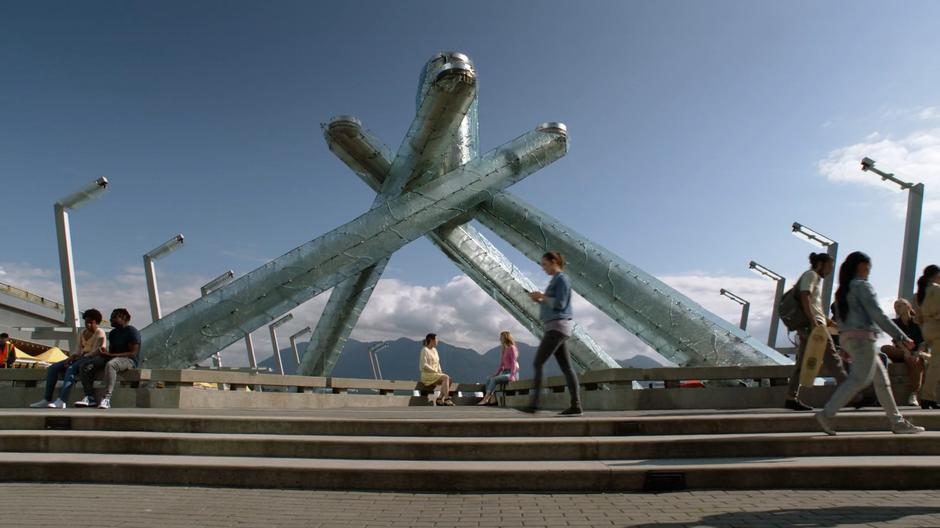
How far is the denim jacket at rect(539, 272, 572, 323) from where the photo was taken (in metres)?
A: 6.75

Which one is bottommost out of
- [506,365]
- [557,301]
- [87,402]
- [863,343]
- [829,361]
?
[829,361]

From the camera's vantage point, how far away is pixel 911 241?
13336mm

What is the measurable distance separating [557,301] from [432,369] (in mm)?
7577

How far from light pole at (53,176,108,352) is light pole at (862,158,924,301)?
18.0 meters

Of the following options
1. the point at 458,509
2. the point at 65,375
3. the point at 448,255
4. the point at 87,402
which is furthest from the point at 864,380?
the point at 448,255

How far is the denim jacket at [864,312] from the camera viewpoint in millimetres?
5105

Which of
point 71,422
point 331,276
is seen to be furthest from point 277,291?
point 71,422

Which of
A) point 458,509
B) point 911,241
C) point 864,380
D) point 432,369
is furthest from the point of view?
point 432,369

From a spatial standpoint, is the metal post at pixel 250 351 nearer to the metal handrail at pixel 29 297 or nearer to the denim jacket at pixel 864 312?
the metal handrail at pixel 29 297

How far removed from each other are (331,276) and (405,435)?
565 inches

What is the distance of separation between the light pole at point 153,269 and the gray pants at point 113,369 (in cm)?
1294

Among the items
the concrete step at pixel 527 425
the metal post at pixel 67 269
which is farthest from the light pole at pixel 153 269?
the concrete step at pixel 527 425

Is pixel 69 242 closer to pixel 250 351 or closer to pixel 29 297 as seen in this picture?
pixel 250 351

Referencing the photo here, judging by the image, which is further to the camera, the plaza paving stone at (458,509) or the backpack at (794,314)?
the backpack at (794,314)
